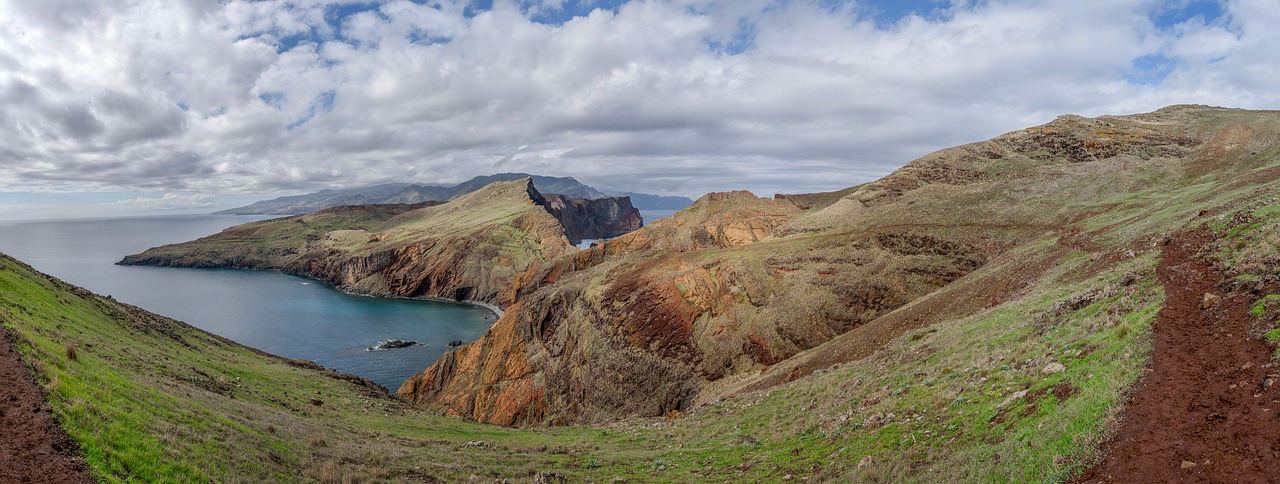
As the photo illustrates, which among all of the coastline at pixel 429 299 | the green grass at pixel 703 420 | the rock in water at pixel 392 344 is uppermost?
the green grass at pixel 703 420

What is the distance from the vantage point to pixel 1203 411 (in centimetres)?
993

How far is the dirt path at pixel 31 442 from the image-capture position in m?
10.0

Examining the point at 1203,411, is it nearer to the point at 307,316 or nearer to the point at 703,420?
the point at 703,420

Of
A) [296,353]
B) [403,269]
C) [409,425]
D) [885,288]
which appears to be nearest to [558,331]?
[409,425]

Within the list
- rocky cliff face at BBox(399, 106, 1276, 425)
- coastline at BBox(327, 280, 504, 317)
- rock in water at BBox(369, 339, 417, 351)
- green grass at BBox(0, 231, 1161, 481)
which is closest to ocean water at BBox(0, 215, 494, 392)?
rock in water at BBox(369, 339, 417, 351)

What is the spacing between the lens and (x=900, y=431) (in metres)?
15.9

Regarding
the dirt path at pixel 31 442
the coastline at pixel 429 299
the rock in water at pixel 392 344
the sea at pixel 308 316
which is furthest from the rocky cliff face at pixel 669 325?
the coastline at pixel 429 299

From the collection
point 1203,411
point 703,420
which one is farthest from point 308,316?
point 1203,411

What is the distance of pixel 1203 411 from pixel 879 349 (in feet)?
63.1

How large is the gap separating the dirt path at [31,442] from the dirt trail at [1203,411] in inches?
771

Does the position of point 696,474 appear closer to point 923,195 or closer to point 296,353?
point 923,195

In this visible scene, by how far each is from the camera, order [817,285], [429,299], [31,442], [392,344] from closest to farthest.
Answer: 1. [31,442]
2. [817,285]
3. [392,344]
4. [429,299]

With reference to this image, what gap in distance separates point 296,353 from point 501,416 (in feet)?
198

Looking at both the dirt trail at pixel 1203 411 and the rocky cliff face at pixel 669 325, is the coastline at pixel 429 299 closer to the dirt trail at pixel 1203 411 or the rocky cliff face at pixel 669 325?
the rocky cliff face at pixel 669 325
